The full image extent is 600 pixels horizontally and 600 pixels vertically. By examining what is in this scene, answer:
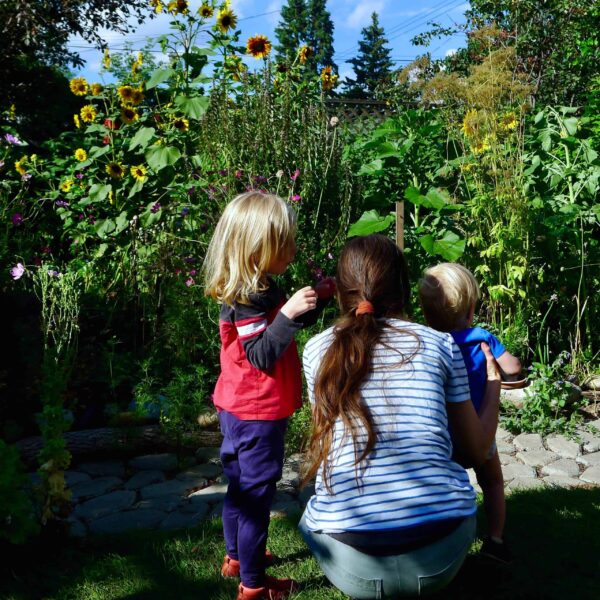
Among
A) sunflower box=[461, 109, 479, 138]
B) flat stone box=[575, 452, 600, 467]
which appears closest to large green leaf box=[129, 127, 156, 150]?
sunflower box=[461, 109, 479, 138]

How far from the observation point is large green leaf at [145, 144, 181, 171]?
5.14 meters

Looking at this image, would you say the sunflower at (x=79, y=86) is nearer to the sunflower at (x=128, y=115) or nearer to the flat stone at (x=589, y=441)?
the sunflower at (x=128, y=115)

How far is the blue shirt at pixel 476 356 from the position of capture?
2164mm

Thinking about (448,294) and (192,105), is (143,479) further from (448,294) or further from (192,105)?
(192,105)

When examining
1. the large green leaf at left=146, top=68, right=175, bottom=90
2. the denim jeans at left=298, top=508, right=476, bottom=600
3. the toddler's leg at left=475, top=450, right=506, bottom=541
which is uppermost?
the large green leaf at left=146, top=68, right=175, bottom=90

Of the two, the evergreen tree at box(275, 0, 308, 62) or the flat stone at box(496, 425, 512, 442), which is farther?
the evergreen tree at box(275, 0, 308, 62)

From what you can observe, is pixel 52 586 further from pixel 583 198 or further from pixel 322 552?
pixel 583 198

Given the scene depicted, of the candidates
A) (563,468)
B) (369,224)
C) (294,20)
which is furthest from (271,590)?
(294,20)

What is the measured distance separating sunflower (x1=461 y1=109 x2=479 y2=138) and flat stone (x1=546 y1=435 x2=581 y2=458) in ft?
6.93

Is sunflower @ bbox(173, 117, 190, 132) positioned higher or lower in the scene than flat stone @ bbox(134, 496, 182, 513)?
higher

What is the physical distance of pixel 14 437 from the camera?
371 cm

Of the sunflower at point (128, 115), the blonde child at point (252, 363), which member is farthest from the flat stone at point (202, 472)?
the sunflower at point (128, 115)

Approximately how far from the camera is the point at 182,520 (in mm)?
3025

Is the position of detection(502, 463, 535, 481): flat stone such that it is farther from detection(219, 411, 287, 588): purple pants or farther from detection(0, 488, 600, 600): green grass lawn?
detection(219, 411, 287, 588): purple pants
